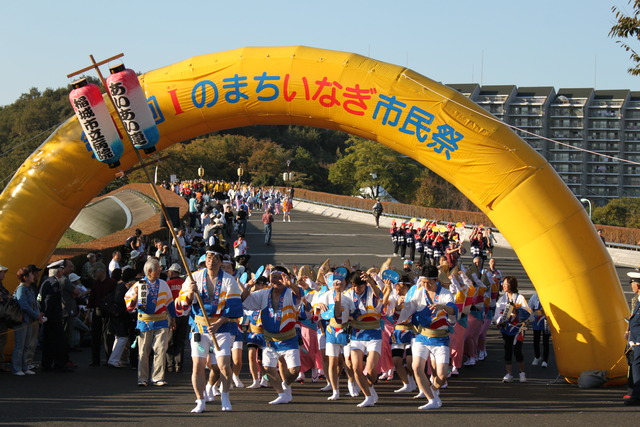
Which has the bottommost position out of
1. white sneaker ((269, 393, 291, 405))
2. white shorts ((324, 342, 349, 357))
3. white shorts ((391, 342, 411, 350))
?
white sneaker ((269, 393, 291, 405))

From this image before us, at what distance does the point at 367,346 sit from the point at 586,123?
125910 mm

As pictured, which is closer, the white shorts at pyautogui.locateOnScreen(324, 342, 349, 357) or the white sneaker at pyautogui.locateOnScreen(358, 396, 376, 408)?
the white sneaker at pyautogui.locateOnScreen(358, 396, 376, 408)

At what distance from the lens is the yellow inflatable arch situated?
1156 centimetres

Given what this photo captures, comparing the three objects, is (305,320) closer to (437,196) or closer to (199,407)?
(199,407)

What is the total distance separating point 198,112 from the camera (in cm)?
1282

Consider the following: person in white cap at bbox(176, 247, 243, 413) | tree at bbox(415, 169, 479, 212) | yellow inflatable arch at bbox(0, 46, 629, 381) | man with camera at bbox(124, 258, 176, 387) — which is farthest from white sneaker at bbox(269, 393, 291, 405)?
tree at bbox(415, 169, 479, 212)

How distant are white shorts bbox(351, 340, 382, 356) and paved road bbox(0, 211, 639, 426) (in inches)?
26.9

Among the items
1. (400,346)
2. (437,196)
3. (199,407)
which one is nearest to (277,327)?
(199,407)

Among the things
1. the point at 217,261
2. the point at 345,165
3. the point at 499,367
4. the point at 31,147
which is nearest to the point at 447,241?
the point at 499,367

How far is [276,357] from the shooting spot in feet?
33.4

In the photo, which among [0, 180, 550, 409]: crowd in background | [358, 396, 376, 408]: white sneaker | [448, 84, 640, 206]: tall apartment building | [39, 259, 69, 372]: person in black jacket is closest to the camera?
[358, 396, 376, 408]: white sneaker

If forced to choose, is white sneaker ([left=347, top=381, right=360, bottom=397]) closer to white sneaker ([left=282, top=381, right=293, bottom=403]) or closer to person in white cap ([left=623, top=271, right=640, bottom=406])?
white sneaker ([left=282, top=381, right=293, bottom=403])

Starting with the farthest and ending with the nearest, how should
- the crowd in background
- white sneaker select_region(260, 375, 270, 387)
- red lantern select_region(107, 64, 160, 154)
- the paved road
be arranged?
white sneaker select_region(260, 375, 270, 387)
red lantern select_region(107, 64, 160, 154)
the crowd in background
the paved road

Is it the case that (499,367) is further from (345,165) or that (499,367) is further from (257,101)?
(345,165)
